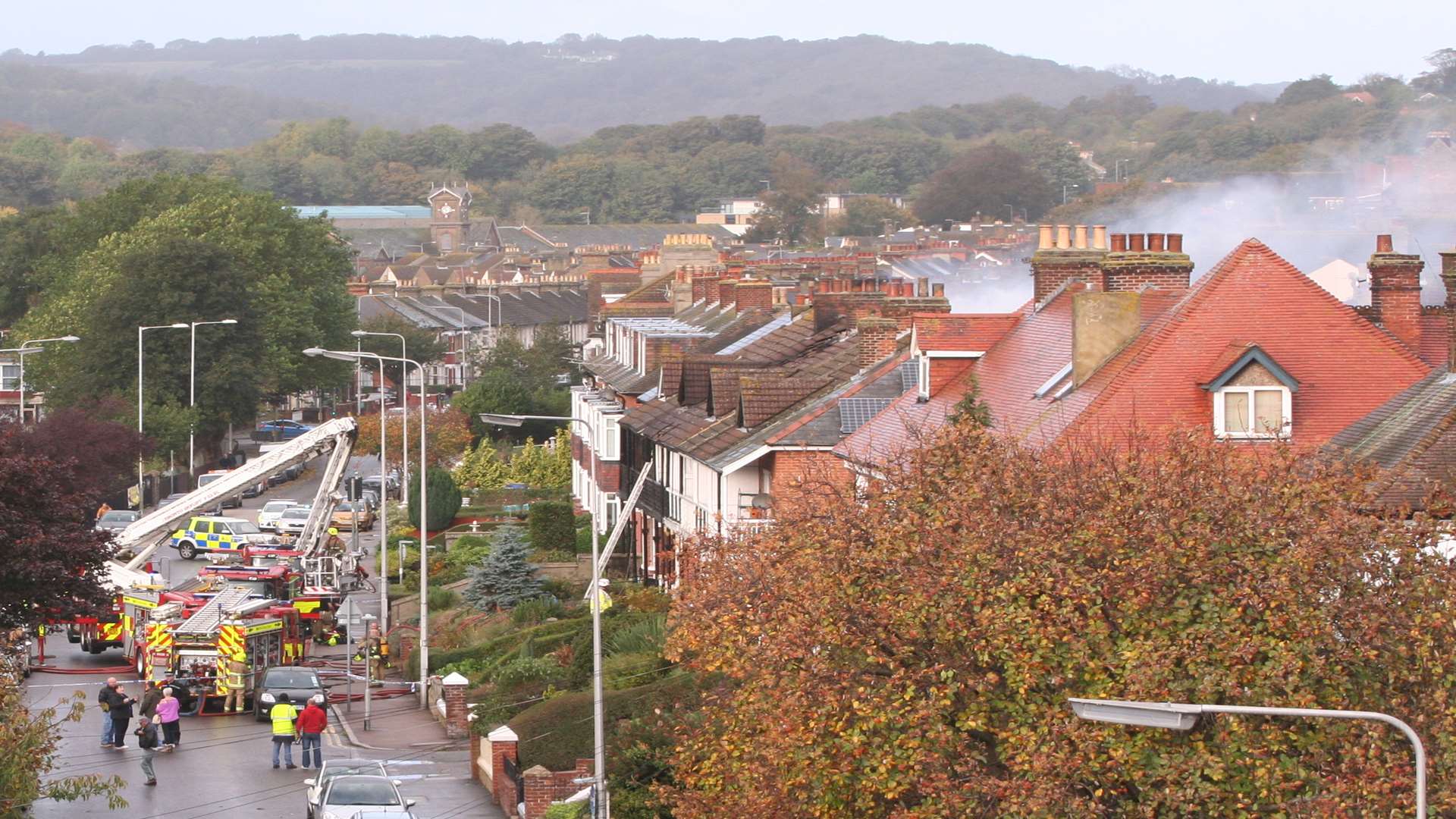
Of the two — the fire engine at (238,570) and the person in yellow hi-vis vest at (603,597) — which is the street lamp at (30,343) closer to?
the fire engine at (238,570)

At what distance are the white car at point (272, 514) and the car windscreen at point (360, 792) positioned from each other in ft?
127

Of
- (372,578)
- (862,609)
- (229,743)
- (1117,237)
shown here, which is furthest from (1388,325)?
(372,578)

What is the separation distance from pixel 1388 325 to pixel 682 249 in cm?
6934

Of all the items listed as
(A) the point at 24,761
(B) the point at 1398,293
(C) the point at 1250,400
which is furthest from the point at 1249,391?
(A) the point at 24,761

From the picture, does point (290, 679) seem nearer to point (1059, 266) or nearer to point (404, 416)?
point (1059, 266)

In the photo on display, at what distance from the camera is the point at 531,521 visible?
61375 millimetres

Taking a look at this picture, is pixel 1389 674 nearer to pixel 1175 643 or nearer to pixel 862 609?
pixel 1175 643

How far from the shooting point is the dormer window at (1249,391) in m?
28.3

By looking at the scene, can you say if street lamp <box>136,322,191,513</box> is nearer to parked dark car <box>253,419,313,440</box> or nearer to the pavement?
parked dark car <box>253,419,313,440</box>

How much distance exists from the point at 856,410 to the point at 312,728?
35.7 feet

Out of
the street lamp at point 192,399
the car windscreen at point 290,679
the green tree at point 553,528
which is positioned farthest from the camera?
the street lamp at point 192,399

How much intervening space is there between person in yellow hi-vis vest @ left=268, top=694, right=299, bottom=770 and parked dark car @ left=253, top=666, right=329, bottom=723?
2708 mm

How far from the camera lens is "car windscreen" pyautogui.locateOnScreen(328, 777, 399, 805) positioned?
27.6 metres

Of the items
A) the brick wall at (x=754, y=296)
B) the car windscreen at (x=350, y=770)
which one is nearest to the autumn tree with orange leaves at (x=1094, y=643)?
the car windscreen at (x=350, y=770)
